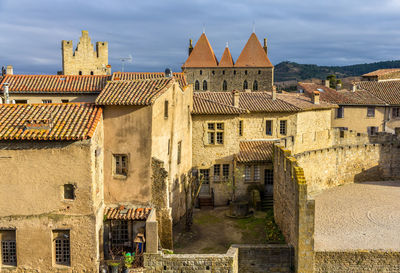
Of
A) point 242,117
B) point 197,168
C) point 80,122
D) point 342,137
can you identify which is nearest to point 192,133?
point 197,168

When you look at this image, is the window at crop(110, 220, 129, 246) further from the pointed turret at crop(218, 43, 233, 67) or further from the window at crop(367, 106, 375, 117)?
the pointed turret at crop(218, 43, 233, 67)

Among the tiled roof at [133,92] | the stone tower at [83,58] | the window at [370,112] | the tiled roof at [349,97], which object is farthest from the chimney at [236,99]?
the stone tower at [83,58]

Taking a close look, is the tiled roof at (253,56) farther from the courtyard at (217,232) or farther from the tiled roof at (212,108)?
the courtyard at (217,232)

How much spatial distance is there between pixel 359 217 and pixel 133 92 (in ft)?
51.1

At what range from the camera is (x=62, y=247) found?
54.1 feet

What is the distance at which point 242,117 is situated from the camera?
2909 cm

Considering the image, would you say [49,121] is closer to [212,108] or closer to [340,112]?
[212,108]

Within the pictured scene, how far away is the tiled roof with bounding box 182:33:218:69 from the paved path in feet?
158

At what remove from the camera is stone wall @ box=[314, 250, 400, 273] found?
55.5ft

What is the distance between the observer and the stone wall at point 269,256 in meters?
17.4

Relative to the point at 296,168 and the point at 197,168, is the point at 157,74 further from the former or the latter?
the point at 296,168

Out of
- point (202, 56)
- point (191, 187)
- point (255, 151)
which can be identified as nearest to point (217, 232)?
point (191, 187)

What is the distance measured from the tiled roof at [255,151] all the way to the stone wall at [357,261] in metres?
10.8

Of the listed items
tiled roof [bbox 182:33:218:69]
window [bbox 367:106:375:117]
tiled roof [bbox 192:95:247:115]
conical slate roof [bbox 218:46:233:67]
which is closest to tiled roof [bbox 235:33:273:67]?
conical slate roof [bbox 218:46:233:67]
